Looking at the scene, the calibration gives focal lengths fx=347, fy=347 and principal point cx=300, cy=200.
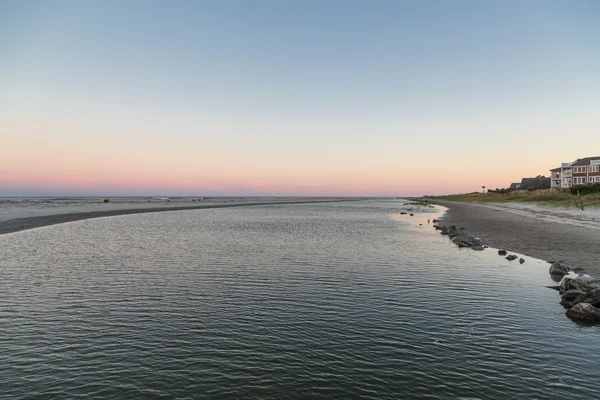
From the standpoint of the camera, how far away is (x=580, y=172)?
5069 inches

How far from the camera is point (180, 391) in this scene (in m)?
8.94

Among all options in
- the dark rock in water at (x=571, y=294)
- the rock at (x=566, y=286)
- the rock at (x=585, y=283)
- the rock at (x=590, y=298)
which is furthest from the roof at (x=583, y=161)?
the rock at (x=590, y=298)

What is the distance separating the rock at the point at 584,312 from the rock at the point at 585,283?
2436 mm

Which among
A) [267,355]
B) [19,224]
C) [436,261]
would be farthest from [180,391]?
[19,224]

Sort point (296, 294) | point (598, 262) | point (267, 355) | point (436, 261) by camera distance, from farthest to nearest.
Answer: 1. point (436, 261)
2. point (598, 262)
3. point (296, 294)
4. point (267, 355)

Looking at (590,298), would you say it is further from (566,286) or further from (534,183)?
(534,183)

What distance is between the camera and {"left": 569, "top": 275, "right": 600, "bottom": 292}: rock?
53.4ft

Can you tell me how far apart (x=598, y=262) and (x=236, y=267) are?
2387 centimetres

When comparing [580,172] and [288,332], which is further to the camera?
[580,172]

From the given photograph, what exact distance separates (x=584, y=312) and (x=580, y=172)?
486ft

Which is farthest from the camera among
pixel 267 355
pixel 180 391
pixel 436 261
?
pixel 436 261

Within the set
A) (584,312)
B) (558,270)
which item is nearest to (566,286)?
(584,312)

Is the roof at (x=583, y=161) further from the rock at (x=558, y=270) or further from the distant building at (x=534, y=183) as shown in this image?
the rock at (x=558, y=270)

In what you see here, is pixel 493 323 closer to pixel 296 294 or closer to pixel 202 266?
pixel 296 294
